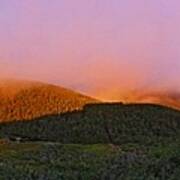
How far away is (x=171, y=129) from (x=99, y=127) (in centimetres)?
2262

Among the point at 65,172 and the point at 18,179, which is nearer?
the point at 18,179

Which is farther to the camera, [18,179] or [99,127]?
[99,127]

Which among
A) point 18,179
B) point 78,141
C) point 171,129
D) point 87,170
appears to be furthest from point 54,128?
point 18,179

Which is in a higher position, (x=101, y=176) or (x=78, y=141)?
(x=101, y=176)

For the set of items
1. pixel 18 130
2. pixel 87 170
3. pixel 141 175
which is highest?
pixel 141 175

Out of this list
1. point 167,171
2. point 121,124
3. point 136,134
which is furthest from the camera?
point 121,124

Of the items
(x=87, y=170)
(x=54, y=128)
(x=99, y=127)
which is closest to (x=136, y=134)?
(x=99, y=127)

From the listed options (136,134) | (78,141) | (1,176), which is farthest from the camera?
(136,134)

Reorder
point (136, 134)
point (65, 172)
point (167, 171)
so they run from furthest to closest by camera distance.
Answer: point (136, 134) → point (65, 172) → point (167, 171)

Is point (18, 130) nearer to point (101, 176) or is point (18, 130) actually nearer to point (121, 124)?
point (121, 124)

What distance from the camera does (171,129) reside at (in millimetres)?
193125

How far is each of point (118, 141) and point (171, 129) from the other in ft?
94.0

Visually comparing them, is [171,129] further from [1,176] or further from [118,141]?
[1,176]

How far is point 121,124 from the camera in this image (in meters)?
198
